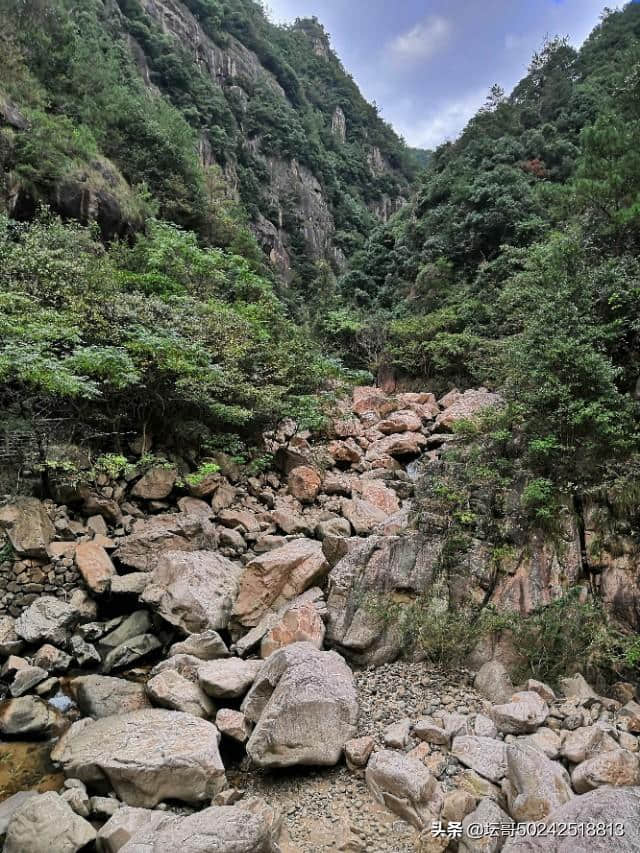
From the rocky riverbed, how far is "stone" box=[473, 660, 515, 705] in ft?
0.09

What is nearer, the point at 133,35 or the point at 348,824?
the point at 348,824

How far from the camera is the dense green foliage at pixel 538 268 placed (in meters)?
6.86

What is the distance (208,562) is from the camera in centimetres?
716

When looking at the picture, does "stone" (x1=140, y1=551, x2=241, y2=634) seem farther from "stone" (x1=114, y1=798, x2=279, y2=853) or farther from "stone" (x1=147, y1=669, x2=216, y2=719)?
"stone" (x1=114, y1=798, x2=279, y2=853)

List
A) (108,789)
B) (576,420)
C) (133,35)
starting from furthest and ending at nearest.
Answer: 1. (133,35)
2. (576,420)
3. (108,789)

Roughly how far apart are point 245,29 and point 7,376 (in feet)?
163

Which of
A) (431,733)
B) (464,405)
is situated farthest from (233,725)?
(464,405)

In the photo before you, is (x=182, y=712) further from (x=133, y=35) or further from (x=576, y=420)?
(x=133, y=35)

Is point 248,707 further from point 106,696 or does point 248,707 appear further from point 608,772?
point 608,772

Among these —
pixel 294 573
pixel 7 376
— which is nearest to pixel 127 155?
pixel 7 376

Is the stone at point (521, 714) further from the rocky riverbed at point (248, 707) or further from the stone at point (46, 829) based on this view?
the stone at point (46, 829)

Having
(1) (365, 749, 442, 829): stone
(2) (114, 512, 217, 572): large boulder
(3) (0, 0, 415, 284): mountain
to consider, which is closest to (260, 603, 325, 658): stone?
(1) (365, 749, 442, 829): stone

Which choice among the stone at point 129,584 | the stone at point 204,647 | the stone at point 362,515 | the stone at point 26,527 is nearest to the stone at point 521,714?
the stone at point 204,647

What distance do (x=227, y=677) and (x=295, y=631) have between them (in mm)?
988
